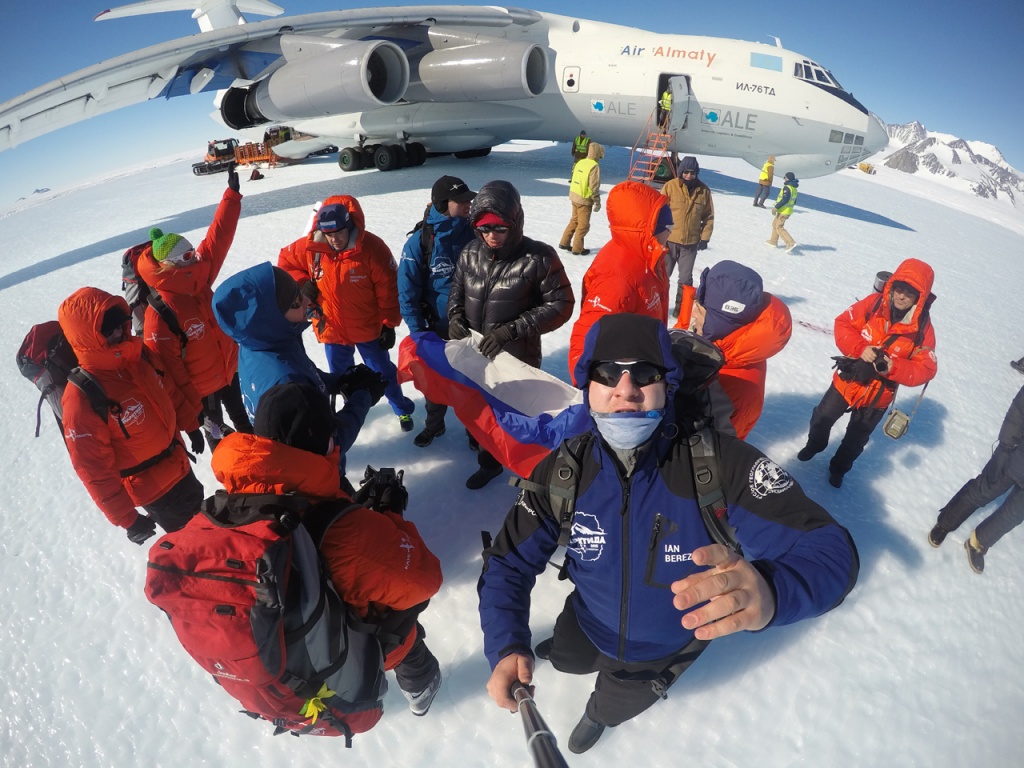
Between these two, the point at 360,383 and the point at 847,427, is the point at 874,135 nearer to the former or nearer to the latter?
the point at 847,427

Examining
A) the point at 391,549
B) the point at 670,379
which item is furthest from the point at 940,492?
the point at 391,549

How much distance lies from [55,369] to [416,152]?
1419cm

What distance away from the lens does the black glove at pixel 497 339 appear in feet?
11.5

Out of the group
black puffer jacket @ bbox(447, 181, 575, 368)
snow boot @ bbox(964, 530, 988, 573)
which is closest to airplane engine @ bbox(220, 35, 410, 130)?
black puffer jacket @ bbox(447, 181, 575, 368)

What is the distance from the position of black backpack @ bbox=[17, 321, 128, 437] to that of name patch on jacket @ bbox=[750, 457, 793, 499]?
10.5 ft

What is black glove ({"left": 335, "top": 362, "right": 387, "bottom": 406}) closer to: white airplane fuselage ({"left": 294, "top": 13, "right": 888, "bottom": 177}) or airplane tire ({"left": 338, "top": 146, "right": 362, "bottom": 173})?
white airplane fuselage ({"left": 294, "top": 13, "right": 888, "bottom": 177})

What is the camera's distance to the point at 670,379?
157 cm

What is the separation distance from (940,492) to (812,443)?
1.14 meters

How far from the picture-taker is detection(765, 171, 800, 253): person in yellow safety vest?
848 cm

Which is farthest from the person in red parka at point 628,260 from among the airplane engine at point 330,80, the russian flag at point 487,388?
the airplane engine at point 330,80

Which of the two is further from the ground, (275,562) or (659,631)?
(275,562)

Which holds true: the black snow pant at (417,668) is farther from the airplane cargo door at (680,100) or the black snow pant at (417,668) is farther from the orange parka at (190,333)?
the airplane cargo door at (680,100)

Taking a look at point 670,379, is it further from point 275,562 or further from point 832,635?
point 832,635

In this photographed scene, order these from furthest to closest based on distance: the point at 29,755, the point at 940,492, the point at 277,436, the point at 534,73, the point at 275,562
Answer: the point at 534,73 → the point at 940,492 → the point at 29,755 → the point at 277,436 → the point at 275,562
